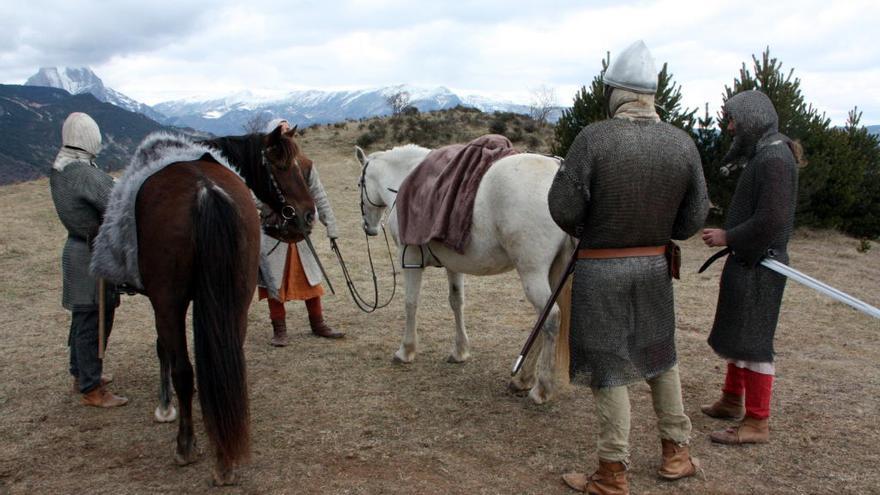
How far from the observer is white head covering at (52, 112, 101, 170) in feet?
11.0

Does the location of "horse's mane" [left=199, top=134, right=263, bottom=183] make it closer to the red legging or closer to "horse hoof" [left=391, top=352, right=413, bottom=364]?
"horse hoof" [left=391, top=352, right=413, bottom=364]

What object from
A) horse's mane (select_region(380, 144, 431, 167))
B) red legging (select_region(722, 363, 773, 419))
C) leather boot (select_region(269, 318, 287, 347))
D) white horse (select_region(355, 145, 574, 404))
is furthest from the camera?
leather boot (select_region(269, 318, 287, 347))

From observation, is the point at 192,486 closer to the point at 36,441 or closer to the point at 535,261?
the point at 36,441

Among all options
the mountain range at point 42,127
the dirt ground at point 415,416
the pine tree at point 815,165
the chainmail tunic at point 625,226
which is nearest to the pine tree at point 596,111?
the pine tree at point 815,165

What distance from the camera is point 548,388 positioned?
3.55 m

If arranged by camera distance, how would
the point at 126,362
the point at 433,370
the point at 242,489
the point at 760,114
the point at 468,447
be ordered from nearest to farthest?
the point at 242,489
the point at 760,114
the point at 468,447
the point at 433,370
the point at 126,362

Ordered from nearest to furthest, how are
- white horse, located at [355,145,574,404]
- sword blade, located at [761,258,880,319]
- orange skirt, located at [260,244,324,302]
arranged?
1. sword blade, located at [761,258,880,319]
2. white horse, located at [355,145,574,404]
3. orange skirt, located at [260,244,324,302]

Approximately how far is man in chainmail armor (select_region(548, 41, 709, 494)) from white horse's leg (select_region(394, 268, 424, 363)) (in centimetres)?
189

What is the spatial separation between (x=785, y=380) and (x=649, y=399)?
106cm

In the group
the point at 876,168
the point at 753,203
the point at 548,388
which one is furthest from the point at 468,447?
the point at 876,168

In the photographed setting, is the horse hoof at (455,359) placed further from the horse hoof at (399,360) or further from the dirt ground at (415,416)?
the horse hoof at (399,360)

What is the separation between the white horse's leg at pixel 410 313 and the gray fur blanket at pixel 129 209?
157 centimetres

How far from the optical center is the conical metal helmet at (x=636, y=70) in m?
2.30

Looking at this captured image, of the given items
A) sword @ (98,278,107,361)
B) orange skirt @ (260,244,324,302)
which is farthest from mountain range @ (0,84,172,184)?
sword @ (98,278,107,361)
